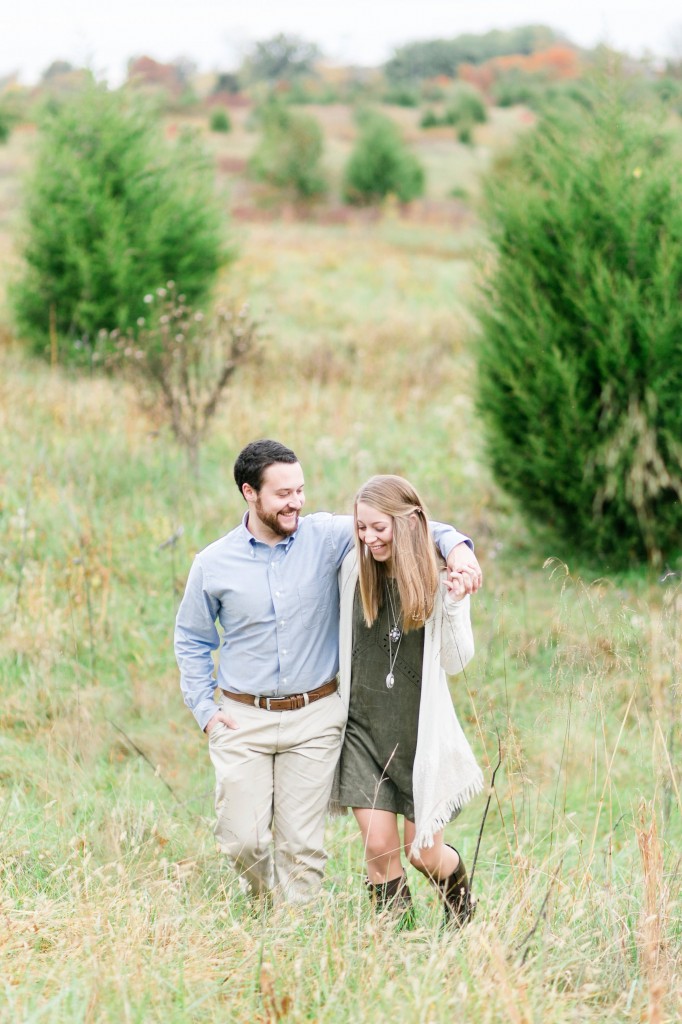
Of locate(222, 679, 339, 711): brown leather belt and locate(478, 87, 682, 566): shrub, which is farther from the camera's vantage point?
locate(478, 87, 682, 566): shrub

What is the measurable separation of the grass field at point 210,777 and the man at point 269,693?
0.73 feet

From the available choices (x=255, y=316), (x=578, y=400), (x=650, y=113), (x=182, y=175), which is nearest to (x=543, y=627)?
(x=578, y=400)

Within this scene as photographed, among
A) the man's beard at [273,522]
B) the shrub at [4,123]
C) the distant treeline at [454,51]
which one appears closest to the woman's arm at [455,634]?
the man's beard at [273,522]

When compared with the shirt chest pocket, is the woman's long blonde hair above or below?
above

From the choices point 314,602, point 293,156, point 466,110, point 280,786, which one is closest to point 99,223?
point 314,602

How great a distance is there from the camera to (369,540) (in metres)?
3.21

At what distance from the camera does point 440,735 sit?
133 inches

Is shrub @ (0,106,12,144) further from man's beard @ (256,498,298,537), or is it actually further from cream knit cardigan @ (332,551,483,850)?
cream knit cardigan @ (332,551,483,850)

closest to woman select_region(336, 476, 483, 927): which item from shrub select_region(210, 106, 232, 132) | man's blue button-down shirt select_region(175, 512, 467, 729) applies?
man's blue button-down shirt select_region(175, 512, 467, 729)

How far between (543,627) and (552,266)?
284cm

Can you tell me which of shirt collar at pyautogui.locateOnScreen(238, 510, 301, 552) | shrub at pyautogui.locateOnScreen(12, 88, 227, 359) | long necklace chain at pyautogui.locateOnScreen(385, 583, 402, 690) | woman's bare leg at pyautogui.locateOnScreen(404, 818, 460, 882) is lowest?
woman's bare leg at pyautogui.locateOnScreen(404, 818, 460, 882)

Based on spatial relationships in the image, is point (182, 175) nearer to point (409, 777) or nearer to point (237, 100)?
point (409, 777)

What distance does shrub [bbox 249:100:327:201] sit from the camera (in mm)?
32781

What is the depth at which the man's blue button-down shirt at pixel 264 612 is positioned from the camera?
11.5 ft
